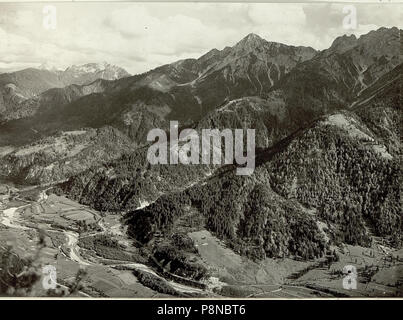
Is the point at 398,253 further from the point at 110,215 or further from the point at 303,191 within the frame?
the point at 110,215

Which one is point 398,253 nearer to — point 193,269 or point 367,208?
point 367,208

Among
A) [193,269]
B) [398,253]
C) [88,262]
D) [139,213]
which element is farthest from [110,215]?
[398,253]

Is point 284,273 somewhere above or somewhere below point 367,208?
below

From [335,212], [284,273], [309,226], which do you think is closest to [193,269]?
[284,273]

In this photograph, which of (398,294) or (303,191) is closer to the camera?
(398,294)

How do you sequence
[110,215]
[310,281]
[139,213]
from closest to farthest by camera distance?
[310,281] < [139,213] < [110,215]

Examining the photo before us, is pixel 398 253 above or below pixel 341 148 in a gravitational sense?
below

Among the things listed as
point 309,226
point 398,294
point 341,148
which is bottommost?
point 398,294
